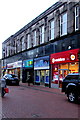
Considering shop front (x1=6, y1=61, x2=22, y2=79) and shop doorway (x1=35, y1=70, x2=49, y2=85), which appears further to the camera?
shop front (x1=6, y1=61, x2=22, y2=79)

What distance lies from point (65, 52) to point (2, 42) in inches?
1084

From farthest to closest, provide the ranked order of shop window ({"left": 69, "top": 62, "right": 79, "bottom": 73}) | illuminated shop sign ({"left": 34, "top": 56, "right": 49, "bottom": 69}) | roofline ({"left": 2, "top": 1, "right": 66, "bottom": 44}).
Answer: illuminated shop sign ({"left": 34, "top": 56, "right": 49, "bottom": 69}) → roofline ({"left": 2, "top": 1, "right": 66, "bottom": 44}) → shop window ({"left": 69, "top": 62, "right": 79, "bottom": 73})

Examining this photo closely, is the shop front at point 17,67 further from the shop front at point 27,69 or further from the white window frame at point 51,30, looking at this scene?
the white window frame at point 51,30

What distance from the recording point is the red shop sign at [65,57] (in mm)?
16334

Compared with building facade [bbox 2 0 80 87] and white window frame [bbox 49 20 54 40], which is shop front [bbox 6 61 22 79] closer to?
building facade [bbox 2 0 80 87]

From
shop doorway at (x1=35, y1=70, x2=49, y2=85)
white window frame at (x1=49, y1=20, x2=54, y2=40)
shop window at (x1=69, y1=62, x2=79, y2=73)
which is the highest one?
white window frame at (x1=49, y1=20, x2=54, y2=40)

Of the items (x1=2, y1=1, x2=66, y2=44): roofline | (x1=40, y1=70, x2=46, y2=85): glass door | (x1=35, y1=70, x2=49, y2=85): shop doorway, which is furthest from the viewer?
(x1=40, y1=70, x2=46, y2=85): glass door

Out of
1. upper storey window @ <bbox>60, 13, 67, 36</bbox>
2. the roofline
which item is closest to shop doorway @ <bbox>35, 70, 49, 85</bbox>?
upper storey window @ <bbox>60, 13, 67, 36</bbox>

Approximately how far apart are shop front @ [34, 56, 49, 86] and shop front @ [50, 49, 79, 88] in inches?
50.1

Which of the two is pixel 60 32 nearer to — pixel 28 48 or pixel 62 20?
pixel 62 20

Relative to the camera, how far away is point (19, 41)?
30984 millimetres

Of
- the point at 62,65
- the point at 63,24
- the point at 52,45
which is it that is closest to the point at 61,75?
the point at 62,65

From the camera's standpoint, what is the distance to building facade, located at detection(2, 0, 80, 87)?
17.2 m

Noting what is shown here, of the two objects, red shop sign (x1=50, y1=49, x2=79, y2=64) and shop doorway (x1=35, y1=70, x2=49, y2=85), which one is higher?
red shop sign (x1=50, y1=49, x2=79, y2=64)
